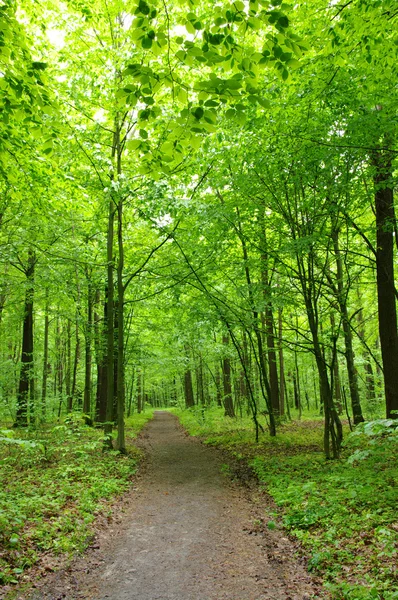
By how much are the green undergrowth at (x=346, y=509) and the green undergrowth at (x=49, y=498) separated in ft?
10.1

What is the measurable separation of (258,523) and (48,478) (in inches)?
167

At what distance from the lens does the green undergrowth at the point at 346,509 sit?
367cm

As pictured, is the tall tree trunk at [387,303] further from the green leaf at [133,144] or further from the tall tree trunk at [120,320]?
the green leaf at [133,144]

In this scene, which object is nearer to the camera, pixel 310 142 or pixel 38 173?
pixel 310 142

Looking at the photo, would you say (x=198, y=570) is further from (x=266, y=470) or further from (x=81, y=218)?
(x=81, y=218)

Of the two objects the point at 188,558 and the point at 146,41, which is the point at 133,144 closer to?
the point at 146,41

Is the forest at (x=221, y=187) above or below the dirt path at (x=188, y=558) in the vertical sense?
above

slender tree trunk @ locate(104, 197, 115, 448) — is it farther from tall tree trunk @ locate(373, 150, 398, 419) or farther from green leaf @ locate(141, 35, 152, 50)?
green leaf @ locate(141, 35, 152, 50)

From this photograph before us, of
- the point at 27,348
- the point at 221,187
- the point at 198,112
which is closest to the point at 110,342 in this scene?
the point at 221,187

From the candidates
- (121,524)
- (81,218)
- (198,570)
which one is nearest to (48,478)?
(121,524)

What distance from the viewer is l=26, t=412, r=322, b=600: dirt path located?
3863mm

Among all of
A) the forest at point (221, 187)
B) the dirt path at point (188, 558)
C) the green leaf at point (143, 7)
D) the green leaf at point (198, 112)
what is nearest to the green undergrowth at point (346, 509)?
the forest at point (221, 187)

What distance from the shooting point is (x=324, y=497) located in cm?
575

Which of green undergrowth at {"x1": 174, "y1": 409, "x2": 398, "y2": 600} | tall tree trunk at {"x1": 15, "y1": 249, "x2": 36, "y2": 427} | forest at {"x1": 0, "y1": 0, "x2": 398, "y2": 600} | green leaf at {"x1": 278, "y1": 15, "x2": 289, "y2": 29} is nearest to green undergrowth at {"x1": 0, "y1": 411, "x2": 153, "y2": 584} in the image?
forest at {"x1": 0, "y1": 0, "x2": 398, "y2": 600}
